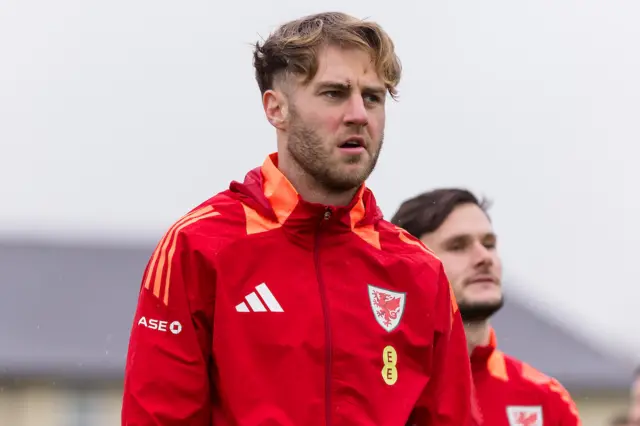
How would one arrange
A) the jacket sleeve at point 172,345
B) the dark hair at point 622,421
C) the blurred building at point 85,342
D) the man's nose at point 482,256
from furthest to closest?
the blurred building at point 85,342
the dark hair at point 622,421
the man's nose at point 482,256
the jacket sleeve at point 172,345

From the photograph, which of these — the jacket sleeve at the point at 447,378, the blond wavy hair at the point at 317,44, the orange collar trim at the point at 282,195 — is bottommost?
the jacket sleeve at the point at 447,378

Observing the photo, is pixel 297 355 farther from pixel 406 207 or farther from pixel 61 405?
pixel 61 405

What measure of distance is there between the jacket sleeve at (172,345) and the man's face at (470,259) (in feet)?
8.17

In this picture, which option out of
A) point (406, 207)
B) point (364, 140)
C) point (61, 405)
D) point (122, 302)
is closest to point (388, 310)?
point (364, 140)

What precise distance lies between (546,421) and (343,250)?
2.63m

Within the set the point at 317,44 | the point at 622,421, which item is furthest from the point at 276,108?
the point at 622,421

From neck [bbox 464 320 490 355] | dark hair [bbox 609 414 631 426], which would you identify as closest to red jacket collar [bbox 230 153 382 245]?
neck [bbox 464 320 490 355]

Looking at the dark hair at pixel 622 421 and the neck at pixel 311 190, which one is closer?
the neck at pixel 311 190

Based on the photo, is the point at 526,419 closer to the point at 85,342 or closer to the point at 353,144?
the point at 353,144

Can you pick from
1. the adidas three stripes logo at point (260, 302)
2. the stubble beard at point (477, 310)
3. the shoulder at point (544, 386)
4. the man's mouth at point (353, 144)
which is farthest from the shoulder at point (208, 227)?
the shoulder at point (544, 386)

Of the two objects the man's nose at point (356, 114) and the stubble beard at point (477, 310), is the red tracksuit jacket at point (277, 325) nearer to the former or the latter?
the man's nose at point (356, 114)

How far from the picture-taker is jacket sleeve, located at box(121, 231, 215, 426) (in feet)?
17.5

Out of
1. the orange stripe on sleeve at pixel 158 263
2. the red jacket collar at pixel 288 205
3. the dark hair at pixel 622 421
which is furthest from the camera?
the dark hair at pixel 622 421

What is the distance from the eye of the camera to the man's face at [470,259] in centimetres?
772
